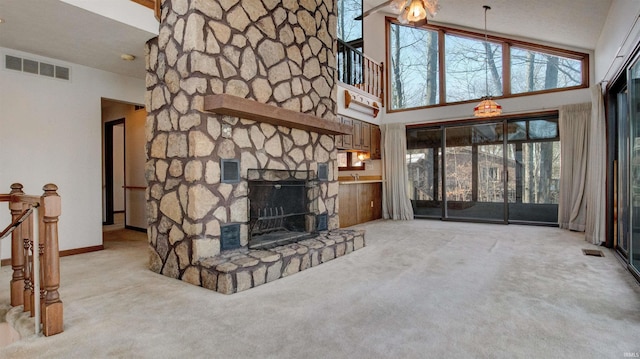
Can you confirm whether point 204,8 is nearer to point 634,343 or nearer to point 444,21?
point 634,343

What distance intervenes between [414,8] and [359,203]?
448cm

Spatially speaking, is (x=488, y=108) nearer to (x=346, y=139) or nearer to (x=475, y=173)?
(x=475, y=173)

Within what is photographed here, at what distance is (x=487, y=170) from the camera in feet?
23.5

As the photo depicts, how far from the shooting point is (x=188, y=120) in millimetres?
3240

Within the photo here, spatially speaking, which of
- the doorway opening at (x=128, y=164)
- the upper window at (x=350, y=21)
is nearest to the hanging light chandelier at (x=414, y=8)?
the doorway opening at (x=128, y=164)

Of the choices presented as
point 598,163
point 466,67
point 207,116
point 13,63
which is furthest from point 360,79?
point 13,63

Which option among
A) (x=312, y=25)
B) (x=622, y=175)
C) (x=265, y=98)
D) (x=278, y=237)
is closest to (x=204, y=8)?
(x=265, y=98)

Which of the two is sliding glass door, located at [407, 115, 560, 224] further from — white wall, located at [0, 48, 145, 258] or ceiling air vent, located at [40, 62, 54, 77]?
ceiling air vent, located at [40, 62, 54, 77]

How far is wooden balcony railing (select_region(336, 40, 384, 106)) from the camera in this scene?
7082mm

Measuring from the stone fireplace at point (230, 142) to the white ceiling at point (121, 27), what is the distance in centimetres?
50

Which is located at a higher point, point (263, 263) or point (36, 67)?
point (36, 67)

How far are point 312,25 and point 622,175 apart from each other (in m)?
4.23

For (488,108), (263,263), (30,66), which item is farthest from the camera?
(488,108)

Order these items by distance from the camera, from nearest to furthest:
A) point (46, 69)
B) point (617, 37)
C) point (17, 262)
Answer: point (17, 262), point (617, 37), point (46, 69)
